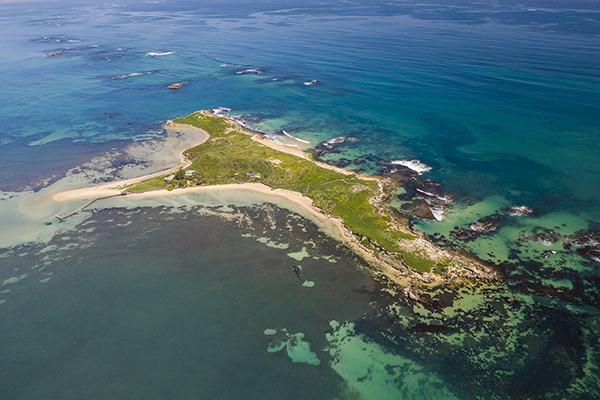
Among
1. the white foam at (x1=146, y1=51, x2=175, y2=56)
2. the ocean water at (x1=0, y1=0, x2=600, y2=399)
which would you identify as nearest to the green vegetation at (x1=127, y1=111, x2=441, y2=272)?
the ocean water at (x1=0, y1=0, x2=600, y2=399)

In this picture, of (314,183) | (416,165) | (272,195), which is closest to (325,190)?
(314,183)

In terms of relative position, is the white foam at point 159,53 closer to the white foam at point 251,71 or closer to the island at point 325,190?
the white foam at point 251,71

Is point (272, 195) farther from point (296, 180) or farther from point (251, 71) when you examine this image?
point (251, 71)

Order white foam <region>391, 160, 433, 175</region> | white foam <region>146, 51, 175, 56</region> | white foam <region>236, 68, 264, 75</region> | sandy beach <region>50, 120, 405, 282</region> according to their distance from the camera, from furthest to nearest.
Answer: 1. white foam <region>146, 51, 175, 56</region>
2. white foam <region>236, 68, 264, 75</region>
3. white foam <region>391, 160, 433, 175</region>
4. sandy beach <region>50, 120, 405, 282</region>

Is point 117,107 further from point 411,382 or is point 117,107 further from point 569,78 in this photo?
point 569,78

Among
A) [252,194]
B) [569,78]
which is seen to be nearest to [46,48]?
[252,194]

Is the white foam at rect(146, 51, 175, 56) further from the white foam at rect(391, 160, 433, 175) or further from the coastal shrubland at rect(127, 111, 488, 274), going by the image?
the white foam at rect(391, 160, 433, 175)
